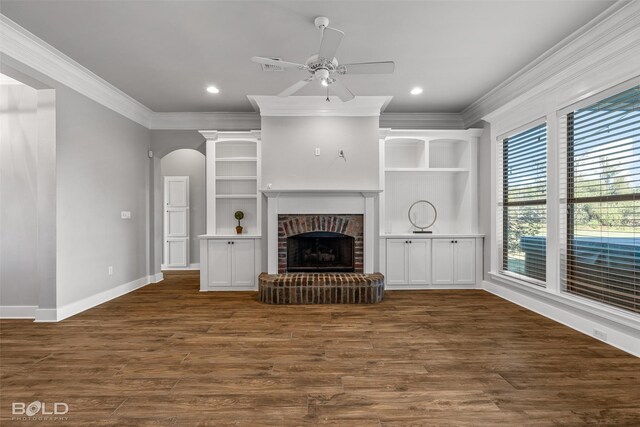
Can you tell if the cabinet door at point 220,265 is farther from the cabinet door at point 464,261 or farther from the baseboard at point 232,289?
the cabinet door at point 464,261

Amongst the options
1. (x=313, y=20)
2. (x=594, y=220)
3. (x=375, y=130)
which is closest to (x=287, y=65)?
(x=313, y=20)

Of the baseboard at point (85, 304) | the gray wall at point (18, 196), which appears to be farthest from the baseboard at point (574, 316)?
the gray wall at point (18, 196)

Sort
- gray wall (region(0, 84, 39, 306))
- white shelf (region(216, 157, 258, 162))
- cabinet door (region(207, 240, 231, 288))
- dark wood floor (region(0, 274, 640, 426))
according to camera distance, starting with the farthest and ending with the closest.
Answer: white shelf (region(216, 157, 258, 162)), cabinet door (region(207, 240, 231, 288)), gray wall (region(0, 84, 39, 306)), dark wood floor (region(0, 274, 640, 426))

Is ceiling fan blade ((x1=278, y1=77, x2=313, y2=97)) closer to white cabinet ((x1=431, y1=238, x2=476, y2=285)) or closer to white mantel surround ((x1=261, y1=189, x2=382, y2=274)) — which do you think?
white mantel surround ((x1=261, y1=189, x2=382, y2=274))

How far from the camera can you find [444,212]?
5.27 metres

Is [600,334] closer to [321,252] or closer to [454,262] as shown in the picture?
[454,262]

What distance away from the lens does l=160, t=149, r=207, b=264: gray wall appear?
6930 millimetres

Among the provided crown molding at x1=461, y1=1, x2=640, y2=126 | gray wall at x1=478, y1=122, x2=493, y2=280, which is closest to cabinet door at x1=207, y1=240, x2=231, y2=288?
gray wall at x1=478, y1=122, x2=493, y2=280

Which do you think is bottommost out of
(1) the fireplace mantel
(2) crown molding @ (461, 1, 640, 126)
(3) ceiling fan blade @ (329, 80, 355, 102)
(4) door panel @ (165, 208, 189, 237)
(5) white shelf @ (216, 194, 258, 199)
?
(4) door panel @ (165, 208, 189, 237)

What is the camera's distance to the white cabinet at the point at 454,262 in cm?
483

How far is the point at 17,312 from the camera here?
11.7ft

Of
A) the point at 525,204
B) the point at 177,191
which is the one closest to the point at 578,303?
the point at 525,204

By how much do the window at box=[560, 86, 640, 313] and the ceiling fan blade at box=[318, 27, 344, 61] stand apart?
247 cm

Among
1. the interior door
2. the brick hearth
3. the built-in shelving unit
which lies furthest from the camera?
the interior door
